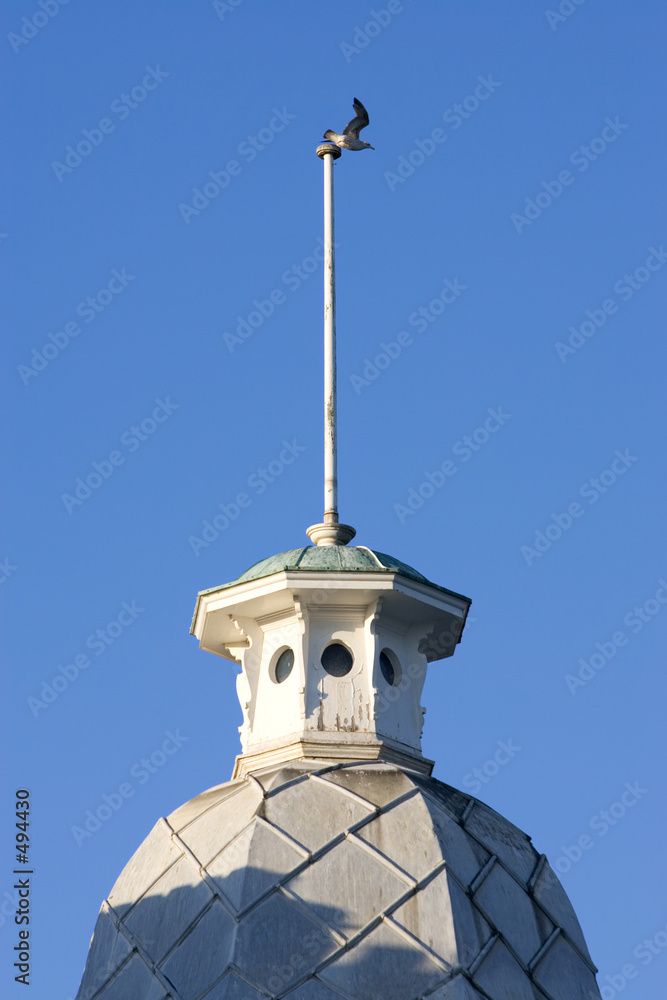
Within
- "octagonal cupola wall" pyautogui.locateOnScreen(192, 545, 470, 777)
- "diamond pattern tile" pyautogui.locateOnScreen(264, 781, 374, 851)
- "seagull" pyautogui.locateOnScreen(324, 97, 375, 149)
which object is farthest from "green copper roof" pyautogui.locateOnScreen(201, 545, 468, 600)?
"seagull" pyautogui.locateOnScreen(324, 97, 375, 149)

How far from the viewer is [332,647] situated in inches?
1102

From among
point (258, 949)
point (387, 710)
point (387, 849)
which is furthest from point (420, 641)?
point (258, 949)

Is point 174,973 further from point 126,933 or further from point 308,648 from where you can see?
point 308,648

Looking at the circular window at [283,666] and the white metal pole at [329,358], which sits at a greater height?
the white metal pole at [329,358]

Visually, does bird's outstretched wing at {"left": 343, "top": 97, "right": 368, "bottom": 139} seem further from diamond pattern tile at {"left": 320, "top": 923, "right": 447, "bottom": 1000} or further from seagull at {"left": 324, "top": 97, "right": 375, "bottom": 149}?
diamond pattern tile at {"left": 320, "top": 923, "right": 447, "bottom": 1000}

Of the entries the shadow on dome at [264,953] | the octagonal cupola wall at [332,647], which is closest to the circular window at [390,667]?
the octagonal cupola wall at [332,647]

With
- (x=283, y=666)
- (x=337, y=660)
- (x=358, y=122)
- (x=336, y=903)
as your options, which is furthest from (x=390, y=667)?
(x=358, y=122)

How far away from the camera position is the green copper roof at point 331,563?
91.1 feet

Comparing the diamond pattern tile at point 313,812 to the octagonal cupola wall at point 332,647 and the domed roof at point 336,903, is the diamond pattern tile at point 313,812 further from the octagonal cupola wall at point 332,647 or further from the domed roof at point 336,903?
the octagonal cupola wall at point 332,647

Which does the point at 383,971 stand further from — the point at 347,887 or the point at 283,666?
the point at 283,666

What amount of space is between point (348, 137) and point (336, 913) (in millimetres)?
11956

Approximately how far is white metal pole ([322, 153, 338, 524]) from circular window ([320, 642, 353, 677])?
6.79 ft

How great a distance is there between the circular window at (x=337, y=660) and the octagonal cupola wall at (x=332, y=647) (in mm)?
13

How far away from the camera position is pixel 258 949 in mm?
24391
